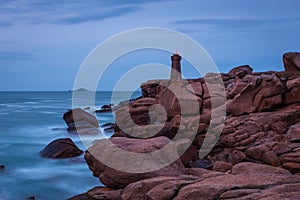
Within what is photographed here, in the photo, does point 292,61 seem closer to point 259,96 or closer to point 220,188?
point 259,96

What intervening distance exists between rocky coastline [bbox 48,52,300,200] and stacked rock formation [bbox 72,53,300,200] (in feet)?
0.05

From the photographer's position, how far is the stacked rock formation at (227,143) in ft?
24.9

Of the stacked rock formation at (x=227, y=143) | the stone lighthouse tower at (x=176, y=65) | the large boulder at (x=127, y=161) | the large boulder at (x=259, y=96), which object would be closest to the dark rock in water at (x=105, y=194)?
the stacked rock formation at (x=227, y=143)

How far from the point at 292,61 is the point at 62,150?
14.8 meters

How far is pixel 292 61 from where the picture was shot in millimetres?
21734

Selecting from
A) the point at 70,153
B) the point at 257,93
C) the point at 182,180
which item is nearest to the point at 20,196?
the point at 70,153

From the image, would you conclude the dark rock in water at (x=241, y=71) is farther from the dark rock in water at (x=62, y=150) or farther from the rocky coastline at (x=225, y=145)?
the dark rock in water at (x=62, y=150)

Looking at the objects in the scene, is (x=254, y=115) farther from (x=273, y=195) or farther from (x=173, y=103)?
(x=273, y=195)

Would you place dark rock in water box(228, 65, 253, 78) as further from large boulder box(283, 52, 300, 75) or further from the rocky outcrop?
the rocky outcrop

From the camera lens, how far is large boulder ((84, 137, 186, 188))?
34.5ft

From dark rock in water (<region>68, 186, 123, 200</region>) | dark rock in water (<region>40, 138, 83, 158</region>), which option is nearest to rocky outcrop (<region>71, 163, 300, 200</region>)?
dark rock in water (<region>68, 186, 123, 200</region>)

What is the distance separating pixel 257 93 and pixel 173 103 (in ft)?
16.1

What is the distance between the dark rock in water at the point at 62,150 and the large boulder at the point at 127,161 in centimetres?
1108

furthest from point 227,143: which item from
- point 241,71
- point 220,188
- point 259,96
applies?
point 241,71
